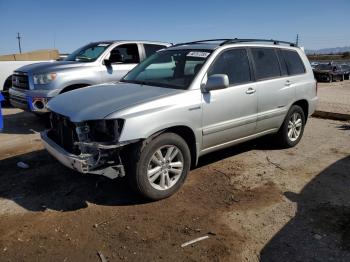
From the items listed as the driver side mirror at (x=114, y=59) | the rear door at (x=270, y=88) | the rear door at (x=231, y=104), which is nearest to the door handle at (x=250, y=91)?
the rear door at (x=231, y=104)

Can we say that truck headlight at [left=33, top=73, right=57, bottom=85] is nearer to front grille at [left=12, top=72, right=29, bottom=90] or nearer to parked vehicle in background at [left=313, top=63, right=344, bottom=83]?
front grille at [left=12, top=72, right=29, bottom=90]

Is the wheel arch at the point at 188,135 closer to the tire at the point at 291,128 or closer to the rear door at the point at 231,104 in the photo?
the rear door at the point at 231,104

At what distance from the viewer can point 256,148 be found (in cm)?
624

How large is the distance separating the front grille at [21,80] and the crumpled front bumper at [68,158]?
361 cm

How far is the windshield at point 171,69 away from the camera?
15.1ft

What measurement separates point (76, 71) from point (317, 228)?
5.75 meters

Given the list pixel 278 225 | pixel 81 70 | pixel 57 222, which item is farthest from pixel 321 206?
pixel 81 70

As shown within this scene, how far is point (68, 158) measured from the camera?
3803 millimetres

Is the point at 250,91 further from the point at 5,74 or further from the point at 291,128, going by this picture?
the point at 5,74

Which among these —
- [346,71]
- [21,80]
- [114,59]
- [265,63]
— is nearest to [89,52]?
[114,59]

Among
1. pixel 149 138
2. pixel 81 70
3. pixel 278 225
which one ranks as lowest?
pixel 278 225

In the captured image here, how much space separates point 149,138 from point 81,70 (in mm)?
4314

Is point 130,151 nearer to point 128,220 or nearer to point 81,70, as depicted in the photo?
point 128,220

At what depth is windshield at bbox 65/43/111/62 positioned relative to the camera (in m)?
8.18
